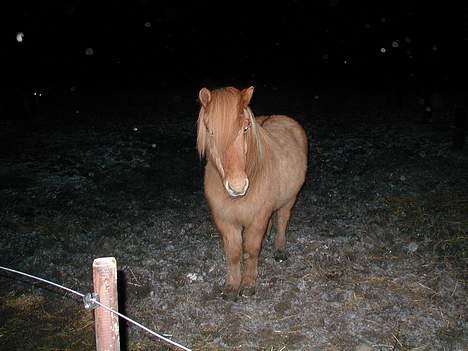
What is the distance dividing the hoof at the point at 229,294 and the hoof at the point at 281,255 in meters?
0.80

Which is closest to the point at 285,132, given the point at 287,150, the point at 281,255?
the point at 287,150

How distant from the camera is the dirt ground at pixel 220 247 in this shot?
3.52 metres

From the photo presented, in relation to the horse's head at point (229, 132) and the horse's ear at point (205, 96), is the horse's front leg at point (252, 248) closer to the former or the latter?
the horse's head at point (229, 132)

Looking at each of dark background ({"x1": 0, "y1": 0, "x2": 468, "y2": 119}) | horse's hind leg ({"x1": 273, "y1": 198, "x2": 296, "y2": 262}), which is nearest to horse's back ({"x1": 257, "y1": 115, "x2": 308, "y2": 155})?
horse's hind leg ({"x1": 273, "y1": 198, "x2": 296, "y2": 262})

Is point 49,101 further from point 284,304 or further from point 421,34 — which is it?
point 284,304

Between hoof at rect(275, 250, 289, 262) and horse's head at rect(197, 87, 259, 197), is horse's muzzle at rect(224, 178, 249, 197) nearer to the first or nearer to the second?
horse's head at rect(197, 87, 259, 197)

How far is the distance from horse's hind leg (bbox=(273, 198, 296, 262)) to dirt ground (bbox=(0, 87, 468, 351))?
10 cm

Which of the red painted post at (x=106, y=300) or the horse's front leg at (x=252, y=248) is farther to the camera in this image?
the horse's front leg at (x=252, y=248)

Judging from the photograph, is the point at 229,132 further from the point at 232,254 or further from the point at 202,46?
the point at 202,46

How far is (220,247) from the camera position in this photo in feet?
15.8

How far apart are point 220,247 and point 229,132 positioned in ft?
7.06

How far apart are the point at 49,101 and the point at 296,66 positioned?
29.0 ft

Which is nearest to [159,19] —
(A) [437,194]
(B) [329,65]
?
(B) [329,65]

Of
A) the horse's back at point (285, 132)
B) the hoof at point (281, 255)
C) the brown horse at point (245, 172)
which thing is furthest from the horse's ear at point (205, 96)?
the hoof at point (281, 255)
